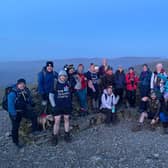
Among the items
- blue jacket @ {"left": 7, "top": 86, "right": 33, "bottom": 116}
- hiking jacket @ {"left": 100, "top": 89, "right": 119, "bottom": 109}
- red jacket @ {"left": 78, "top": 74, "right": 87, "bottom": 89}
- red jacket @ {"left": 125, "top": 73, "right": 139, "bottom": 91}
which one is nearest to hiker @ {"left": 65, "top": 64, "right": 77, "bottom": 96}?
red jacket @ {"left": 78, "top": 74, "right": 87, "bottom": 89}

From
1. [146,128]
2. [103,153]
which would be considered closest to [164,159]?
[103,153]

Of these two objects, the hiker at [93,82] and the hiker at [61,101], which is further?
the hiker at [93,82]

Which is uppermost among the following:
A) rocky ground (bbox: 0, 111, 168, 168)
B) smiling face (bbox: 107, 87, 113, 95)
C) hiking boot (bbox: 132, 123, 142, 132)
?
smiling face (bbox: 107, 87, 113, 95)

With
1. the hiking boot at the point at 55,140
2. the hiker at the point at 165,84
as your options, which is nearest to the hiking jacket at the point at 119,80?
the hiker at the point at 165,84

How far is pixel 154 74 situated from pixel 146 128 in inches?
72.4

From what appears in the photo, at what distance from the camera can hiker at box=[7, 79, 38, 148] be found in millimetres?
12922

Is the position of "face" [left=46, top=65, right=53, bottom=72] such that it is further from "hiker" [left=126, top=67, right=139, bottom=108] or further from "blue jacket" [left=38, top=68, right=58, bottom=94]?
"hiker" [left=126, top=67, right=139, bottom=108]

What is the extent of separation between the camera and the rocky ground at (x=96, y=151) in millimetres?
11984

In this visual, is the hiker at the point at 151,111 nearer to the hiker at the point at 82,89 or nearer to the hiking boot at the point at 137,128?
the hiking boot at the point at 137,128

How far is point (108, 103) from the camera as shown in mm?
15008

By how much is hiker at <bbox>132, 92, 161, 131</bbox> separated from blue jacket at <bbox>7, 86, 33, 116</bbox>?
3.76 meters

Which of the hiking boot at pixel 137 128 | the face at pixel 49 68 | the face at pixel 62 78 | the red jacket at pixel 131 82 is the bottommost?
the hiking boot at pixel 137 128

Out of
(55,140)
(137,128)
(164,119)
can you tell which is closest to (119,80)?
(137,128)

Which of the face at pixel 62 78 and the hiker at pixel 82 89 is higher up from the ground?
the face at pixel 62 78
